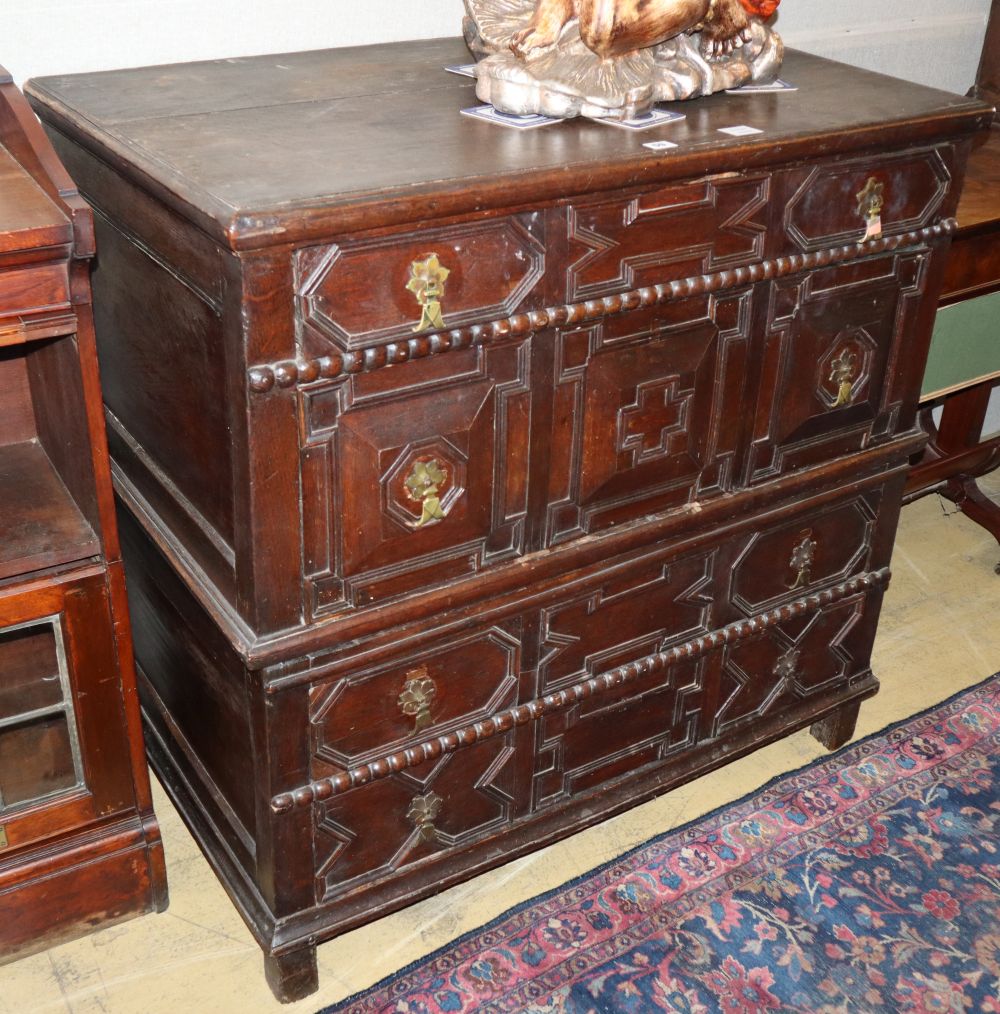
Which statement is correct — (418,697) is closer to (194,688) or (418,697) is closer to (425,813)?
(425,813)

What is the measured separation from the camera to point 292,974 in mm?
2180

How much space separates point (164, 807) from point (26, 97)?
1410 millimetres

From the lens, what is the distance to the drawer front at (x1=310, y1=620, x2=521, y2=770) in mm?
1990

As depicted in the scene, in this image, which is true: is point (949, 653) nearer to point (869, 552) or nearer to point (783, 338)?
point (869, 552)

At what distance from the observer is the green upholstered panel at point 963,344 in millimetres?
2816

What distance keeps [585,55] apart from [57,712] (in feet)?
4.50

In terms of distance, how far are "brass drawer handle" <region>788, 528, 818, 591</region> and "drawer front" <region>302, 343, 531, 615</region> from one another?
28.1 inches

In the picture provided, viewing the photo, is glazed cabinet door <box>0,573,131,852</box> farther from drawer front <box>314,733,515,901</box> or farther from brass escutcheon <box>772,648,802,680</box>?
brass escutcheon <box>772,648,802,680</box>

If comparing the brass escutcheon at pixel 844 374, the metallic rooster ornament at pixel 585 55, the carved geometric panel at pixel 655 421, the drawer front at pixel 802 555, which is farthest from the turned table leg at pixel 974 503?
the metallic rooster ornament at pixel 585 55

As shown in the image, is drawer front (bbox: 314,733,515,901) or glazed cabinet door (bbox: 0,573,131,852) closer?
glazed cabinet door (bbox: 0,573,131,852)

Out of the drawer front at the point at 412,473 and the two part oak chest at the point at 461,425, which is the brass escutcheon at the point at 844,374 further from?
the drawer front at the point at 412,473

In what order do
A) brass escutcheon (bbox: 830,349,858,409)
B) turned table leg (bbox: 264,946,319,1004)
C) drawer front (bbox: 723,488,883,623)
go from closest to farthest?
turned table leg (bbox: 264,946,319,1004)
brass escutcheon (bbox: 830,349,858,409)
drawer front (bbox: 723,488,883,623)

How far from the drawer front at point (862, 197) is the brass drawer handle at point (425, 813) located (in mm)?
1117

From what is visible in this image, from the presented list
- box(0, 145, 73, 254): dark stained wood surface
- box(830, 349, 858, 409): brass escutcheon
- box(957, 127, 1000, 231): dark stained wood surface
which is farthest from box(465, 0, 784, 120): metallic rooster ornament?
box(957, 127, 1000, 231): dark stained wood surface
